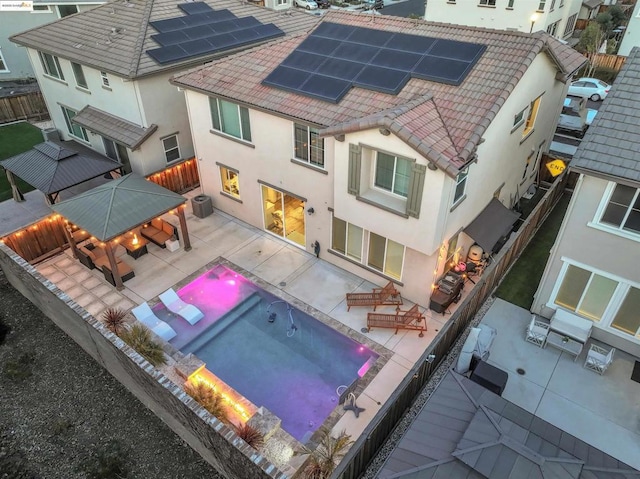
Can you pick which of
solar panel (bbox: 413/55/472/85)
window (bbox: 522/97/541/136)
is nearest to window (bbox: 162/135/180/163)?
solar panel (bbox: 413/55/472/85)

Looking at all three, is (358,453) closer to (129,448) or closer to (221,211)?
(129,448)

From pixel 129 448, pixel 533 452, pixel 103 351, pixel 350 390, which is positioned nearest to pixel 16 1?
pixel 103 351

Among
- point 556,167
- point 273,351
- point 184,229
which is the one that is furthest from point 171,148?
point 556,167

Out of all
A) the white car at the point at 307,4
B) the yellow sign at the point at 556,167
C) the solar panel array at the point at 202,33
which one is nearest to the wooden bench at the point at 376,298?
the yellow sign at the point at 556,167

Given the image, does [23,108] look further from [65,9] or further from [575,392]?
[575,392]

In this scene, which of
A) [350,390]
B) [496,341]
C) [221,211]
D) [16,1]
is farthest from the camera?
[16,1]

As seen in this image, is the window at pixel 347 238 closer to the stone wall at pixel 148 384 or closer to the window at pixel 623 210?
the window at pixel 623 210
